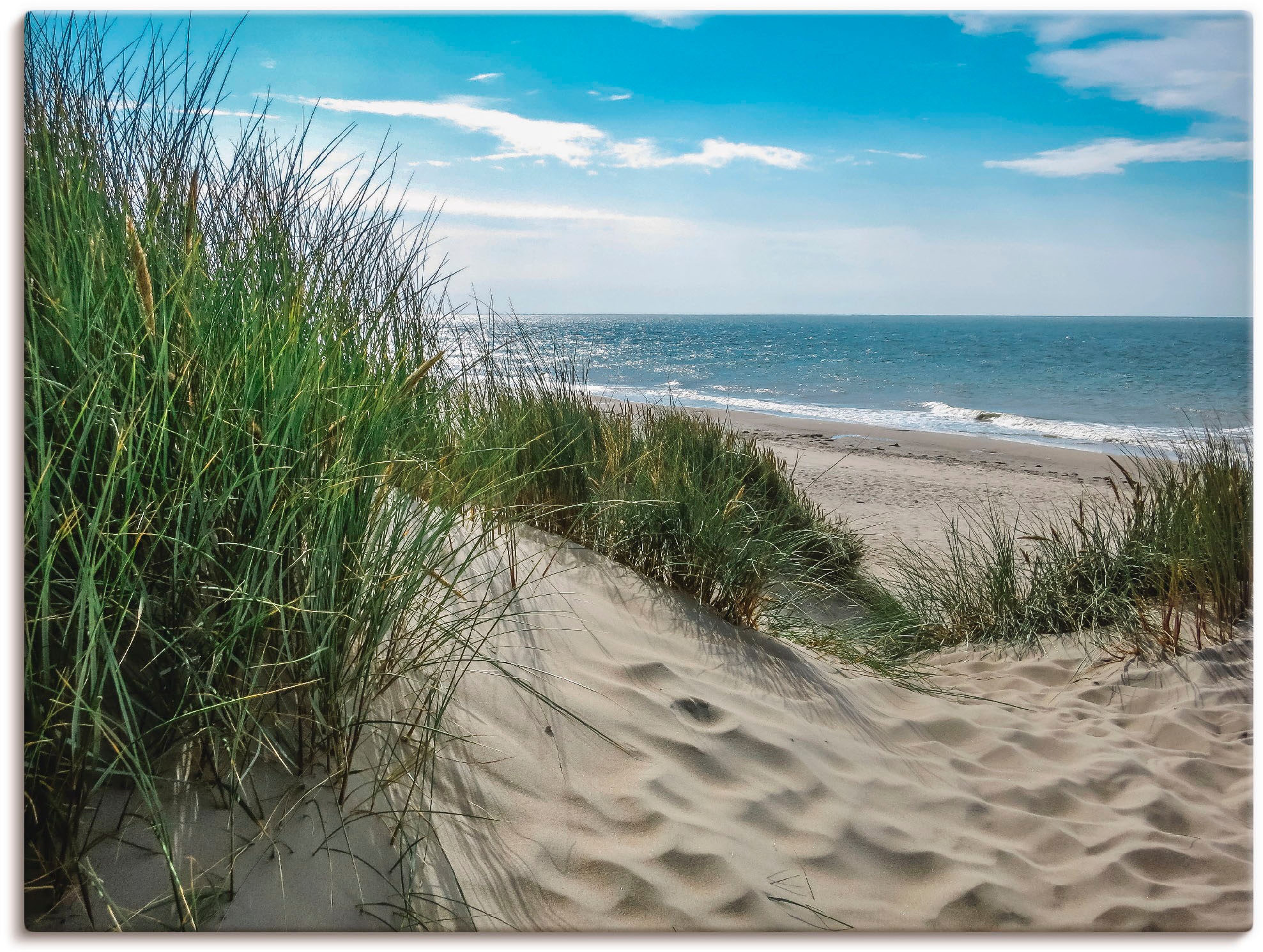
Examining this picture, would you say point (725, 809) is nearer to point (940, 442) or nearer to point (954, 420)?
point (940, 442)

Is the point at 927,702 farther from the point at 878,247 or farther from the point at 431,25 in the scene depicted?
the point at 431,25

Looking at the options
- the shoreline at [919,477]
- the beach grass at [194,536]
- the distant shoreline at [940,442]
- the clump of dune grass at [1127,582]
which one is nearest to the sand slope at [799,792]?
the beach grass at [194,536]

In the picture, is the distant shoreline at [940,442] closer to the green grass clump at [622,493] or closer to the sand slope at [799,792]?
the green grass clump at [622,493]

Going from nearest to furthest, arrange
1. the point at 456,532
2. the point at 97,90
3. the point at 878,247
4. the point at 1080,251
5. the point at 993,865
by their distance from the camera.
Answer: the point at 993,865, the point at 456,532, the point at 97,90, the point at 1080,251, the point at 878,247

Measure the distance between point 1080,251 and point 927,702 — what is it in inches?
62.3

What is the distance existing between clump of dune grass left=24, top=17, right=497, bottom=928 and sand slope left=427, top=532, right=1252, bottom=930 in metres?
0.26

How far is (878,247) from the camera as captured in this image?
3.03m

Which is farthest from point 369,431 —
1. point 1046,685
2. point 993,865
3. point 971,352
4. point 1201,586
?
point 971,352

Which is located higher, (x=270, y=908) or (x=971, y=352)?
(x=971, y=352)

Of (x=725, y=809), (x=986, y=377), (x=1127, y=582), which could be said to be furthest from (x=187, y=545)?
(x=986, y=377)

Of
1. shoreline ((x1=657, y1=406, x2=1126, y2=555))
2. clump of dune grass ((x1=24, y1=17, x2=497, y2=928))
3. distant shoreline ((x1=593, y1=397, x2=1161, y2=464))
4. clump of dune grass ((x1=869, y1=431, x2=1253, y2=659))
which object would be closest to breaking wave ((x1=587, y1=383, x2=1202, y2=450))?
distant shoreline ((x1=593, y1=397, x2=1161, y2=464))

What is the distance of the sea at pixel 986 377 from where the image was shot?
5195mm

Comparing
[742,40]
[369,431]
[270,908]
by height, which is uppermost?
[742,40]

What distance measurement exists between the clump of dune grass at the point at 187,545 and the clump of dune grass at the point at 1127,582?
7.53 ft
